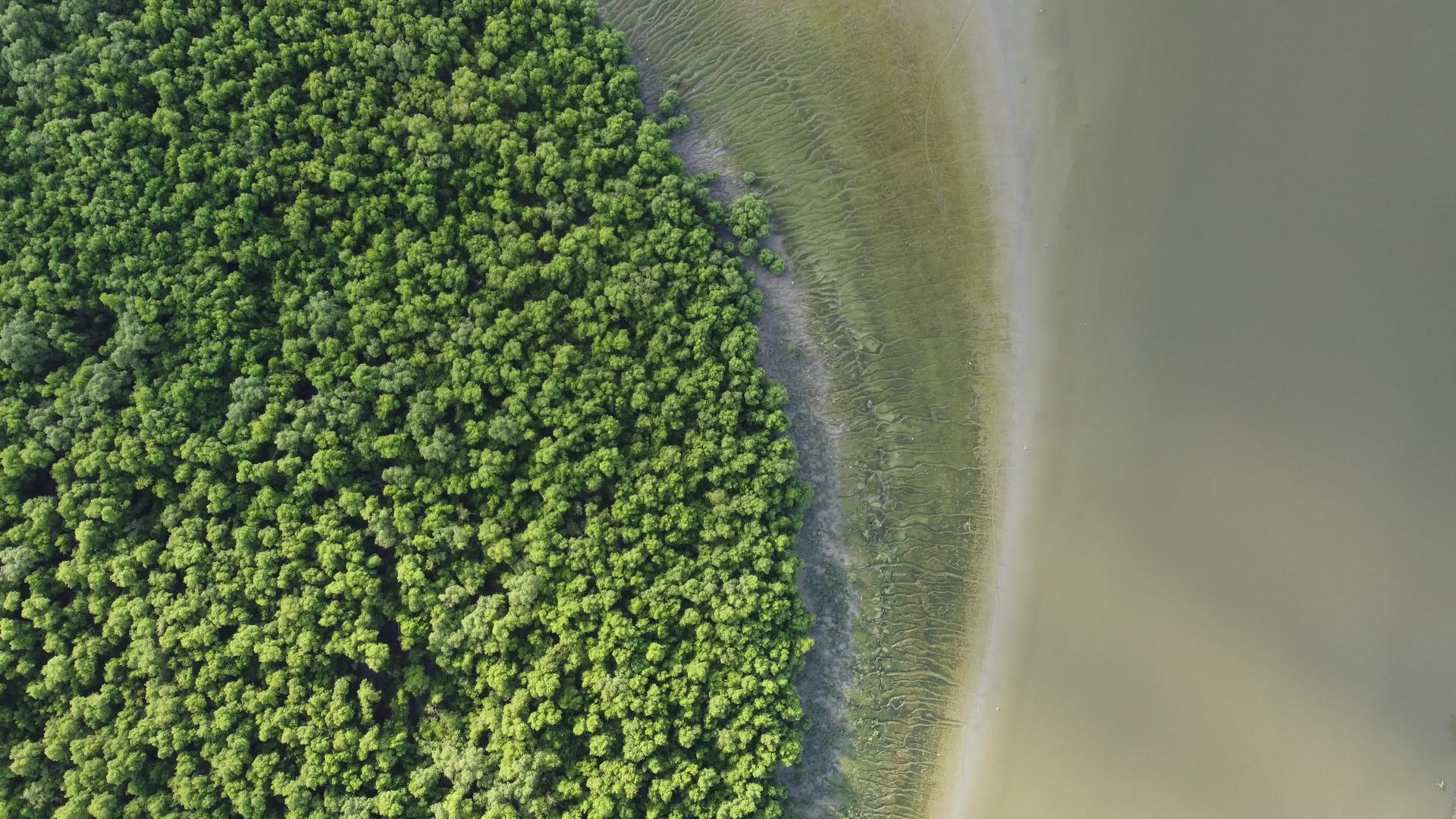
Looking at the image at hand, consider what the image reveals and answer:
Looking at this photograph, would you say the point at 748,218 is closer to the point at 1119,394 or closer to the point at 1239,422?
the point at 1119,394

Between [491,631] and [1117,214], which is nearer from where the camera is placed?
[491,631]

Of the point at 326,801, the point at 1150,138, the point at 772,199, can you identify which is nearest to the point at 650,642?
the point at 326,801

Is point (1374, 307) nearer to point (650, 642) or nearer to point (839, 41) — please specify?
point (839, 41)

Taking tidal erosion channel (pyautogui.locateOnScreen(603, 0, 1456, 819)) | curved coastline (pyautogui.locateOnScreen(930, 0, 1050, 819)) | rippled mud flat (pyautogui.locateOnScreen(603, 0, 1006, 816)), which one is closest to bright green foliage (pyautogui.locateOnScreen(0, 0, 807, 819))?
rippled mud flat (pyautogui.locateOnScreen(603, 0, 1006, 816))

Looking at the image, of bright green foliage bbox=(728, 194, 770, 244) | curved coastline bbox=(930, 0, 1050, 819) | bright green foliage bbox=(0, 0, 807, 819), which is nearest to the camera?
bright green foliage bbox=(0, 0, 807, 819)

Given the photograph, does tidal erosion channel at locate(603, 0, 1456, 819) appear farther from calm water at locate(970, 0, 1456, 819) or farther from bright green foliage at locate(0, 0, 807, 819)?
bright green foliage at locate(0, 0, 807, 819)

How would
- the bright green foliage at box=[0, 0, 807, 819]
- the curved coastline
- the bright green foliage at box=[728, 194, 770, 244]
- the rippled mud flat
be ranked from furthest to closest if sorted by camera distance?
the curved coastline
the rippled mud flat
the bright green foliage at box=[728, 194, 770, 244]
the bright green foliage at box=[0, 0, 807, 819]
